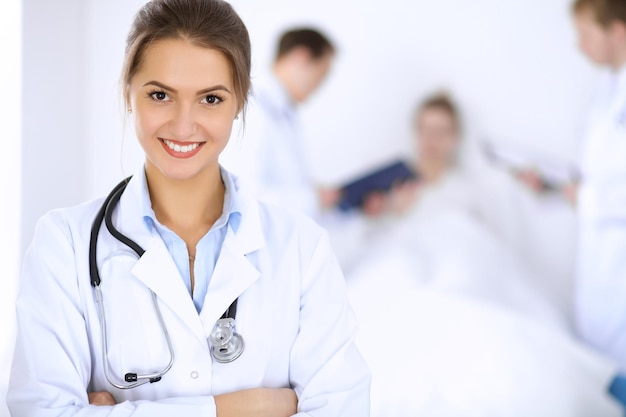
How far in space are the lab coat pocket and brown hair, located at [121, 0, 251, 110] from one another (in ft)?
0.93

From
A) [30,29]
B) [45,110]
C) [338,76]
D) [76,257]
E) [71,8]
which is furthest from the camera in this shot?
[338,76]

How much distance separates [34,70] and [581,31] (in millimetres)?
2068

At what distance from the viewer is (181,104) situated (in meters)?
1.04

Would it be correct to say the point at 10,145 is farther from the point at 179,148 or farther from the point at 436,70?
the point at 436,70

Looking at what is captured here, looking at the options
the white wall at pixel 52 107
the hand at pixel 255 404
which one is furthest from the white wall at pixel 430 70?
the hand at pixel 255 404

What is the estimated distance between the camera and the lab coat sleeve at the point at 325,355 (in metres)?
1.08

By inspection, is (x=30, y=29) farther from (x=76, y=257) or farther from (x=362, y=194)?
(x=362, y=194)

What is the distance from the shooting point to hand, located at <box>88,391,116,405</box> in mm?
1043

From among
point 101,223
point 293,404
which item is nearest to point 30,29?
point 101,223

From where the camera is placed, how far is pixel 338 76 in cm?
338

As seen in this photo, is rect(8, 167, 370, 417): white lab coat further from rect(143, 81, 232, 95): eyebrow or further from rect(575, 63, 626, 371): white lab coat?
rect(575, 63, 626, 371): white lab coat

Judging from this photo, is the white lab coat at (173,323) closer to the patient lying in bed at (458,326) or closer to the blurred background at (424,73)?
the patient lying in bed at (458,326)

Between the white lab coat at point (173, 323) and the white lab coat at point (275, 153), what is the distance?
1791 mm

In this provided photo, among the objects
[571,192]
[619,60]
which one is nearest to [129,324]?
[619,60]
